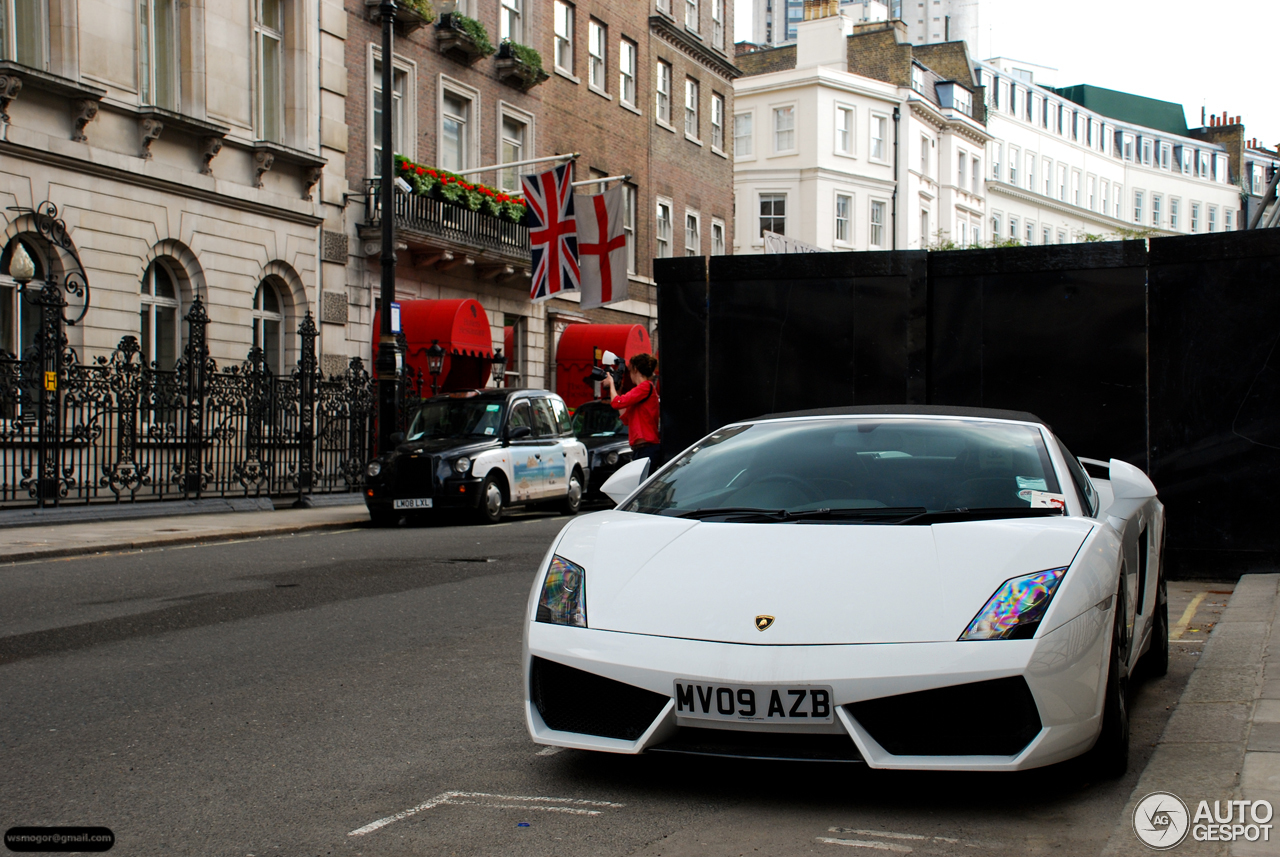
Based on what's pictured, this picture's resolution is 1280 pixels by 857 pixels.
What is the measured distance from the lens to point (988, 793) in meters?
4.27

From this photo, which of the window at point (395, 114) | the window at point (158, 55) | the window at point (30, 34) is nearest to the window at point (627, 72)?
the window at point (395, 114)

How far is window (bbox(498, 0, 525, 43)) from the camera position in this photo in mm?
31234

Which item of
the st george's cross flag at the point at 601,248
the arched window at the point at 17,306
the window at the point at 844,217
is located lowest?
the arched window at the point at 17,306

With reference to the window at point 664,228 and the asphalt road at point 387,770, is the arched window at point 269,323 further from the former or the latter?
the window at point 664,228

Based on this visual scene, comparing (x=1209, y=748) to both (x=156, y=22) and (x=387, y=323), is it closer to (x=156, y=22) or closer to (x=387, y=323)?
(x=387, y=323)

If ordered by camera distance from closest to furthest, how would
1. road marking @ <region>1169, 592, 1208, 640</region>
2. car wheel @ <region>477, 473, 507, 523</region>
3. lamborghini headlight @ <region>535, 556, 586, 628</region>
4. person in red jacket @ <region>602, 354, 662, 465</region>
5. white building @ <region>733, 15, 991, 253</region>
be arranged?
lamborghini headlight @ <region>535, 556, 586, 628</region>
road marking @ <region>1169, 592, 1208, 640</region>
person in red jacket @ <region>602, 354, 662, 465</region>
car wheel @ <region>477, 473, 507, 523</region>
white building @ <region>733, 15, 991, 253</region>

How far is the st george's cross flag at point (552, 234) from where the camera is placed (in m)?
25.8

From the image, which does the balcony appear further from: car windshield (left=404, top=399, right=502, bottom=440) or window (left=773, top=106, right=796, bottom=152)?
window (left=773, top=106, right=796, bottom=152)

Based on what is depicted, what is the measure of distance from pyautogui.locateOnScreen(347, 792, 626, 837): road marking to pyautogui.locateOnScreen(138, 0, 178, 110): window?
19.5 meters

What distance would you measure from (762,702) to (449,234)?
2442cm

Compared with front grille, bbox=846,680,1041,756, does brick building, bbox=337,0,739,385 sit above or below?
above

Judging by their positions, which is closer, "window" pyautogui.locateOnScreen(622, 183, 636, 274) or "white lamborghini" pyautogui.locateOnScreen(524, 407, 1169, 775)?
"white lamborghini" pyautogui.locateOnScreen(524, 407, 1169, 775)

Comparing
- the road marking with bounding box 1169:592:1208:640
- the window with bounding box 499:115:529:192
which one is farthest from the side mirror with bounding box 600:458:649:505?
the window with bounding box 499:115:529:192

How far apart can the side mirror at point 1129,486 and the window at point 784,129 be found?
5359 cm
